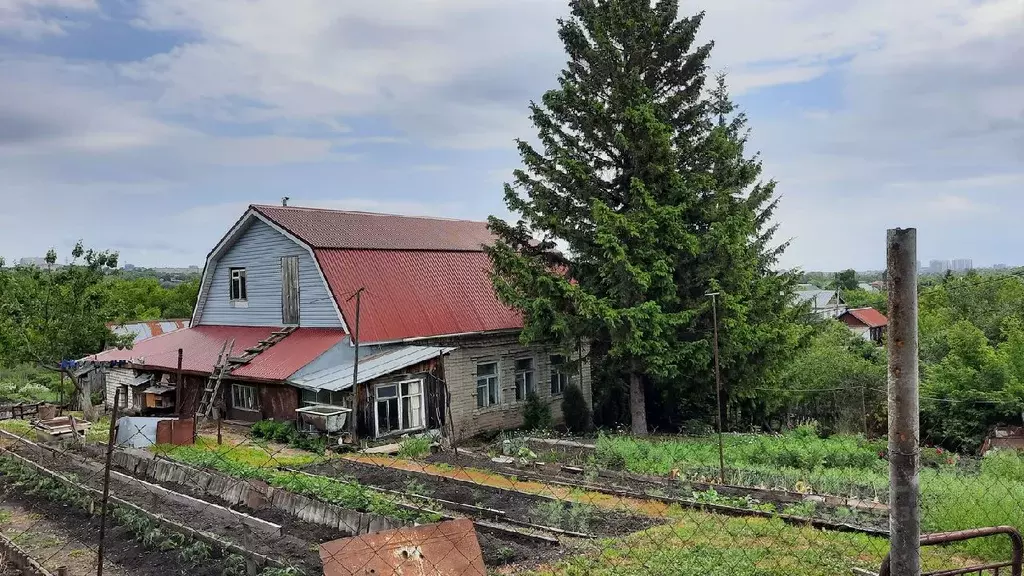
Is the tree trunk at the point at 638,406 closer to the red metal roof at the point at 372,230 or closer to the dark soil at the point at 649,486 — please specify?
the dark soil at the point at 649,486

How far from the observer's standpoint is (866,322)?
2751 inches

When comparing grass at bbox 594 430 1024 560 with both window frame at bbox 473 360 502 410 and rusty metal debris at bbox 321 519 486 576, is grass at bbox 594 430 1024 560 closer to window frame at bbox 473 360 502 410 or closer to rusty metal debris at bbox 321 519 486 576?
rusty metal debris at bbox 321 519 486 576

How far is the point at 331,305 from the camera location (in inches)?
802

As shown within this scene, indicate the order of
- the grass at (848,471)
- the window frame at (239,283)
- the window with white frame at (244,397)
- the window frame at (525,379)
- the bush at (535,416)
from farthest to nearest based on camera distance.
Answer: the window frame at (239,283), the window frame at (525,379), the bush at (535,416), the window with white frame at (244,397), the grass at (848,471)

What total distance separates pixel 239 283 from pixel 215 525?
15645mm

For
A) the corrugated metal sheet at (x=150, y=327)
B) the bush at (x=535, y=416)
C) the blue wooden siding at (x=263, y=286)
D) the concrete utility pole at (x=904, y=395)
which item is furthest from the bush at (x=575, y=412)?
the corrugated metal sheet at (x=150, y=327)

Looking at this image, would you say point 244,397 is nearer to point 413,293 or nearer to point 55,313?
point 413,293

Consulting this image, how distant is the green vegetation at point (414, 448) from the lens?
1628 centimetres

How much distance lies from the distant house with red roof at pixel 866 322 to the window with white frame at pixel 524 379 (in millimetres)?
54049

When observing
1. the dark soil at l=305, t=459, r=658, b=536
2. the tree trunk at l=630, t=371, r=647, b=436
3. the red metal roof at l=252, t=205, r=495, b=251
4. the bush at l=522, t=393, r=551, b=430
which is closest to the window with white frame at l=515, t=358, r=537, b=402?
the bush at l=522, t=393, r=551, b=430

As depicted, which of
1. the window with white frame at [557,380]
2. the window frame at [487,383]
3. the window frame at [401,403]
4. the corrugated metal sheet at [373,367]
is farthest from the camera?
the window with white frame at [557,380]

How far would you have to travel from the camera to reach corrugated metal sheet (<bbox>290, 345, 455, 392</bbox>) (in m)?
17.4

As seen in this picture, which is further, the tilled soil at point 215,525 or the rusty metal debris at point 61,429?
the rusty metal debris at point 61,429

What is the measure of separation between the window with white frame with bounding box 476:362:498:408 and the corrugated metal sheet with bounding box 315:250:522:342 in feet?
3.93
